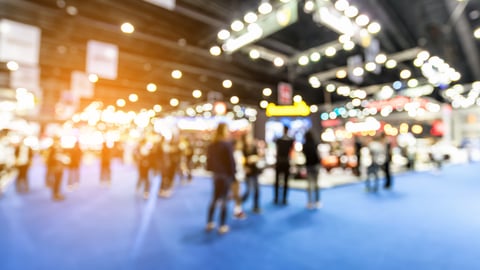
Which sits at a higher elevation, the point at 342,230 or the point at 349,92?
the point at 349,92

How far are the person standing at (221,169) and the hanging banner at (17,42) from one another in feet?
16.5

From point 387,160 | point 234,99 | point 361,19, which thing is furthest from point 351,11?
point 234,99

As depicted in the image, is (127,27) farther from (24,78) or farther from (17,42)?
(24,78)

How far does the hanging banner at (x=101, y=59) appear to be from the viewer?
23.7 feet

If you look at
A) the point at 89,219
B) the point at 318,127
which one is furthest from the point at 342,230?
the point at 318,127

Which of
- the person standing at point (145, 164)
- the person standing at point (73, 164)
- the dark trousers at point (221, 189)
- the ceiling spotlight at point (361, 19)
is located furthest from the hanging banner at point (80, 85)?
the ceiling spotlight at point (361, 19)

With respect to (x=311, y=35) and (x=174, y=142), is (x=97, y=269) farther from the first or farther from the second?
(x=311, y=35)

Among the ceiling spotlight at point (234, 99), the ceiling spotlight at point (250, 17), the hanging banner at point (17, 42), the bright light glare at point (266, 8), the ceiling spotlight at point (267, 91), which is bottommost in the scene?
the hanging banner at point (17, 42)

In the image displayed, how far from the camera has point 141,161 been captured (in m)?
6.75

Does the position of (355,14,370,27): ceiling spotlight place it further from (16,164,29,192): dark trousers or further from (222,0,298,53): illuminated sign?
(16,164,29,192): dark trousers

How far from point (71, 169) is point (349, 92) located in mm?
17507

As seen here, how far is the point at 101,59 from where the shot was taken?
738 centimetres

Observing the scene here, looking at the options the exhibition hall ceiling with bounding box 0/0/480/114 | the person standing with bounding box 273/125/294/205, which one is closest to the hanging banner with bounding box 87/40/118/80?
the exhibition hall ceiling with bounding box 0/0/480/114

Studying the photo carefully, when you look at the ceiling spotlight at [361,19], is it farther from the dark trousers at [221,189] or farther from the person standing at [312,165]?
the dark trousers at [221,189]
